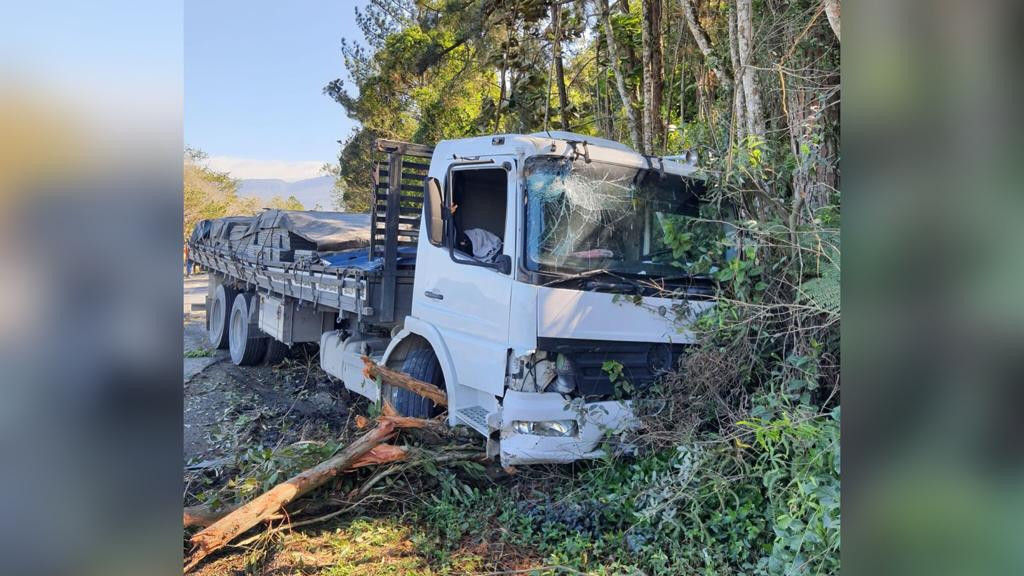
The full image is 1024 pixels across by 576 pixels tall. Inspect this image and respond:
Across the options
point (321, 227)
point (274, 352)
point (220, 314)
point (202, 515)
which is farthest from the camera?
point (220, 314)

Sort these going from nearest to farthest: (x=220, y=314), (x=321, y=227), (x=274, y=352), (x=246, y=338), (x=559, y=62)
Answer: (x=321, y=227) → (x=246, y=338) → (x=274, y=352) → (x=220, y=314) → (x=559, y=62)

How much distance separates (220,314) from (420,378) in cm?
729

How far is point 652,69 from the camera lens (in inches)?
387

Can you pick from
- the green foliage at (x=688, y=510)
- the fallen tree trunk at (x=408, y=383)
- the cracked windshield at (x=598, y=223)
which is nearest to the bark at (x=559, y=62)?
the cracked windshield at (x=598, y=223)

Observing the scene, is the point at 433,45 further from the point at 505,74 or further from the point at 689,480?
the point at 689,480

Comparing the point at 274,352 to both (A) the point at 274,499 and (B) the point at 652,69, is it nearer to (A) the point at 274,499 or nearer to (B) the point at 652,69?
(A) the point at 274,499

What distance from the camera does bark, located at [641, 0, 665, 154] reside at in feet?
31.6

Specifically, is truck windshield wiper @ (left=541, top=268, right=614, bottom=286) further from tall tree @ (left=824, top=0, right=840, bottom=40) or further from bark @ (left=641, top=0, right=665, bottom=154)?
bark @ (left=641, top=0, right=665, bottom=154)

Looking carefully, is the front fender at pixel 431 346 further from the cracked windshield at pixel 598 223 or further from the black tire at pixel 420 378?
the cracked windshield at pixel 598 223

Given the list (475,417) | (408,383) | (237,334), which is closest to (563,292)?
(475,417)

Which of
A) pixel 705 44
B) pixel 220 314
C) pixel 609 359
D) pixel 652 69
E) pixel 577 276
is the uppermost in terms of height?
pixel 652 69

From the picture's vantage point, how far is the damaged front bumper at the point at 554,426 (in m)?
4.38
